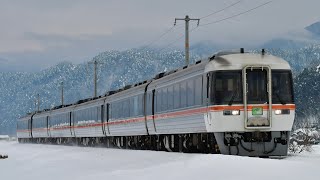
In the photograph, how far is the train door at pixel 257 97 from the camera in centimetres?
1981

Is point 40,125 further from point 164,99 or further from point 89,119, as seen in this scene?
point 164,99

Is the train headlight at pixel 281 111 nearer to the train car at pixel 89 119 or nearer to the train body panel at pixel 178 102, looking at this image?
the train body panel at pixel 178 102

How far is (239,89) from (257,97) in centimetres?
60

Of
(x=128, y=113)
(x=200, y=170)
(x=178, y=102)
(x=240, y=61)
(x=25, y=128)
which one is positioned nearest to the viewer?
(x=200, y=170)

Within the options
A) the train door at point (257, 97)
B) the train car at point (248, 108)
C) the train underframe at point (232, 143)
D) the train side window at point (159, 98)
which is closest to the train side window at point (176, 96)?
the train underframe at point (232, 143)

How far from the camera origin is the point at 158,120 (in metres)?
27.4

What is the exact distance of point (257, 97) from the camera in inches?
788

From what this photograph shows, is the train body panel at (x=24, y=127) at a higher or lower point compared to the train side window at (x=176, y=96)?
lower

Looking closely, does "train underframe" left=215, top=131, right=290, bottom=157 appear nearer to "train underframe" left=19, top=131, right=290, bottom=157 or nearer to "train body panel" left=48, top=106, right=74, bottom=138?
"train underframe" left=19, top=131, right=290, bottom=157

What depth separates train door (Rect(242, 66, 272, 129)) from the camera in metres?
19.8

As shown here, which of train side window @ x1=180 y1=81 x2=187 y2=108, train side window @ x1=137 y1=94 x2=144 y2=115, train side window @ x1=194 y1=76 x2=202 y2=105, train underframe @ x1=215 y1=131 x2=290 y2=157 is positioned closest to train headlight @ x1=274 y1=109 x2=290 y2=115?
train underframe @ x1=215 y1=131 x2=290 y2=157

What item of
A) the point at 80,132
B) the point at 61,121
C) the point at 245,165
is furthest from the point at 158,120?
the point at 61,121

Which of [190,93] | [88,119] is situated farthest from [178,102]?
[88,119]

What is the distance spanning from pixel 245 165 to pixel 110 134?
24077mm
